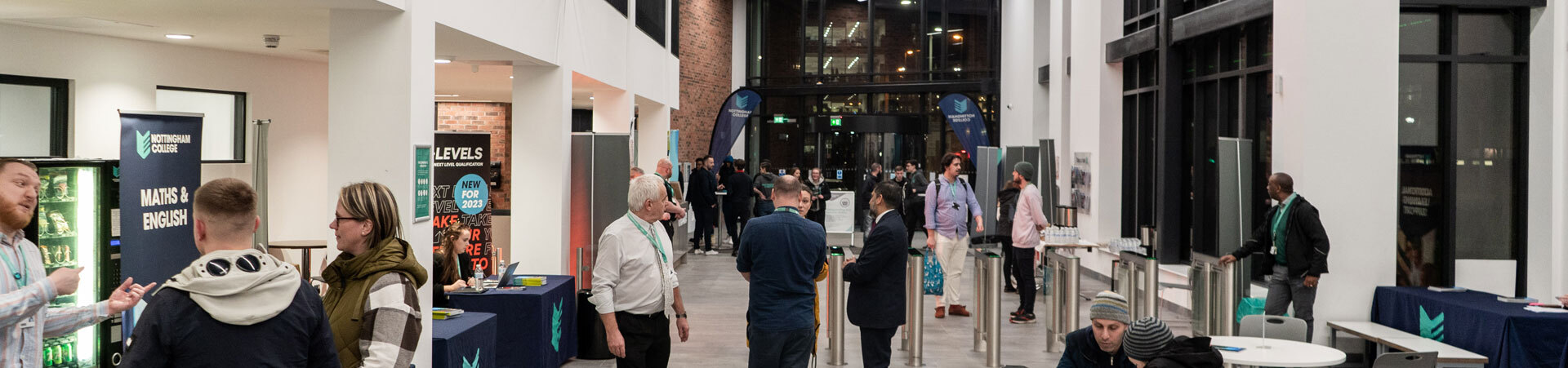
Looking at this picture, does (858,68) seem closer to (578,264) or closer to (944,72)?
(944,72)

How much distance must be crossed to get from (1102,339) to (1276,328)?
7.13 ft

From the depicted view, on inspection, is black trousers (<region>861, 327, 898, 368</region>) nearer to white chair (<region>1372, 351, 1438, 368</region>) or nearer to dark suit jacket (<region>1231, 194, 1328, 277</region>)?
white chair (<region>1372, 351, 1438, 368</region>)

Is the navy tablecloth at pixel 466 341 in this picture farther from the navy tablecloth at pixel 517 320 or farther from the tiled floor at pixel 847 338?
the tiled floor at pixel 847 338

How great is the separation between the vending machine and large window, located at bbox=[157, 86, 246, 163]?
10.4 feet

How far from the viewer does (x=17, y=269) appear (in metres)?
3.56

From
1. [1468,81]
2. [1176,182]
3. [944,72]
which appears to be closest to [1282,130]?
[1468,81]

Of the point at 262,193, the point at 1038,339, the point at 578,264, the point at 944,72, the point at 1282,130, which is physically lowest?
the point at 1038,339

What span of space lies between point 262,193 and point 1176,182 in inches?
351

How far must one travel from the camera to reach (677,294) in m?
5.14

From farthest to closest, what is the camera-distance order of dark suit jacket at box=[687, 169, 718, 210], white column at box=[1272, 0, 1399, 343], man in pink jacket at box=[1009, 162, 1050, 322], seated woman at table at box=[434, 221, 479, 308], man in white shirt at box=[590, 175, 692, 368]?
dark suit jacket at box=[687, 169, 718, 210] < man in pink jacket at box=[1009, 162, 1050, 322] < white column at box=[1272, 0, 1399, 343] < seated woman at table at box=[434, 221, 479, 308] < man in white shirt at box=[590, 175, 692, 368]

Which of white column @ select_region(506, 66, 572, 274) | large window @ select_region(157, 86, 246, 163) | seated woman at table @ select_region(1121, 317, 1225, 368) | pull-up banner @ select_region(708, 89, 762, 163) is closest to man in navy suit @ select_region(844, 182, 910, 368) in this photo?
seated woman at table @ select_region(1121, 317, 1225, 368)

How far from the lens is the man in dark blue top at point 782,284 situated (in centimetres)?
520

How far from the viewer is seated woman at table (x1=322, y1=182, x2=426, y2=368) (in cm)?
288

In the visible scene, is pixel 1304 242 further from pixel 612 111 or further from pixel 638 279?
pixel 612 111
